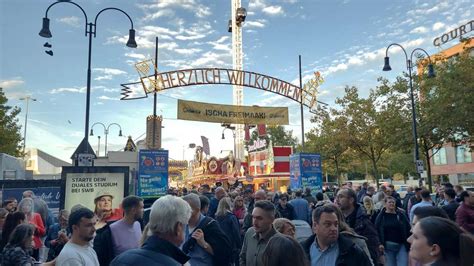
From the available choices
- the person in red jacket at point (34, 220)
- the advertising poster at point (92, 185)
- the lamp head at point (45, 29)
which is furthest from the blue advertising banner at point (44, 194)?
the lamp head at point (45, 29)

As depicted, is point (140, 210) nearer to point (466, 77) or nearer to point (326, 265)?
point (326, 265)

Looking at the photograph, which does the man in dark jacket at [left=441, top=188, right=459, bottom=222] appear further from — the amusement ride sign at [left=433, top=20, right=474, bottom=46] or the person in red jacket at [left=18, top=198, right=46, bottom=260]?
the amusement ride sign at [left=433, top=20, right=474, bottom=46]

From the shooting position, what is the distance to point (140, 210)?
4.69m

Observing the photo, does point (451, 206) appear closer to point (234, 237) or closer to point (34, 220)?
point (234, 237)

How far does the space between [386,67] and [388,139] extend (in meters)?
8.25

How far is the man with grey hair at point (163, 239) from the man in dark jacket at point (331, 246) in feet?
4.77

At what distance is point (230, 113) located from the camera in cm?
1884

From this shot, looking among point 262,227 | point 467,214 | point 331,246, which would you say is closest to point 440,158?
point 467,214

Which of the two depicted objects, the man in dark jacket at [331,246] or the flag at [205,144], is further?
the flag at [205,144]

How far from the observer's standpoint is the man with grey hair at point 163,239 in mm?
2355

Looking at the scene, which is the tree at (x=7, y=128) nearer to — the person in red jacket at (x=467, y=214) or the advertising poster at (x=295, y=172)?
the advertising poster at (x=295, y=172)

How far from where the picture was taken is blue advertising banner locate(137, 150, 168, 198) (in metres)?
13.2

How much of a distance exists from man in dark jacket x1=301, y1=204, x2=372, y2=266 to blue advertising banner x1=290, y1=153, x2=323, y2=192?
46.8ft

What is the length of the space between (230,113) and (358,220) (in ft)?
45.6
